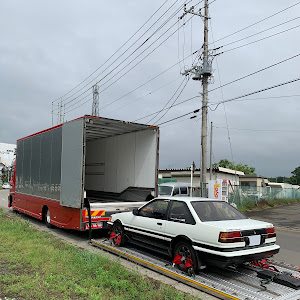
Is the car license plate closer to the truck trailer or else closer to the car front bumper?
the car front bumper

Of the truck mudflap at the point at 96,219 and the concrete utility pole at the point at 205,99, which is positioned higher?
the concrete utility pole at the point at 205,99

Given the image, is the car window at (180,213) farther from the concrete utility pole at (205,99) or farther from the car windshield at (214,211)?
the concrete utility pole at (205,99)

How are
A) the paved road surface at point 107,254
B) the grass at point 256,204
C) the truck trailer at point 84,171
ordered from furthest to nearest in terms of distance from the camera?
the grass at point 256,204 < the truck trailer at point 84,171 < the paved road surface at point 107,254

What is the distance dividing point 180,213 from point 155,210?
84cm

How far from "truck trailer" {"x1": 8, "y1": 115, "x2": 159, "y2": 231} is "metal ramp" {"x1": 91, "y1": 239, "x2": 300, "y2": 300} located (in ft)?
8.02

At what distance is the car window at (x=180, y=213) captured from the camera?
20.3ft

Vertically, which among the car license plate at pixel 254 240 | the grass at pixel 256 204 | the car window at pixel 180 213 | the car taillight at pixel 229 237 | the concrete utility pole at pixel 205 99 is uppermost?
the concrete utility pole at pixel 205 99

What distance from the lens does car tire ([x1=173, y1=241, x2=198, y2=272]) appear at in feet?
18.9

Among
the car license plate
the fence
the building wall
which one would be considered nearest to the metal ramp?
the car license plate

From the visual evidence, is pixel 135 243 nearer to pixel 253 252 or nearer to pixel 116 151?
pixel 253 252

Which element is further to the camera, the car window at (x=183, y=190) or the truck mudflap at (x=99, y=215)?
the car window at (x=183, y=190)

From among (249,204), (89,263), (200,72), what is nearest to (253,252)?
(89,263)

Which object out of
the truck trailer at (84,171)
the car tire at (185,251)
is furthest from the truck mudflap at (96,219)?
the car tire at (185,251)

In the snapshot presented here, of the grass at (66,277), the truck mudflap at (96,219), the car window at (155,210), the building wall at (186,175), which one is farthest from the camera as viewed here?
the building wall at (186,175)
